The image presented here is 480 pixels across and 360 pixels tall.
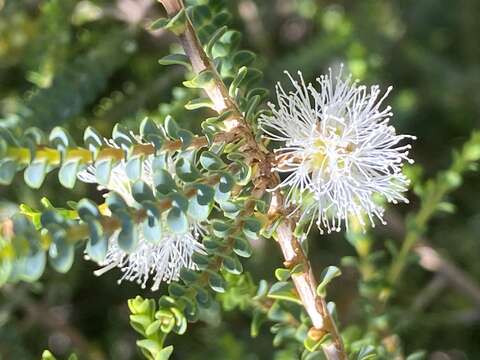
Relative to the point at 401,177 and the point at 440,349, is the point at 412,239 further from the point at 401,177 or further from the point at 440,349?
the point at 440,349

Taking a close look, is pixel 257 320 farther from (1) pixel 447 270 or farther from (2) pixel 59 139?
(1) pixel 447 270

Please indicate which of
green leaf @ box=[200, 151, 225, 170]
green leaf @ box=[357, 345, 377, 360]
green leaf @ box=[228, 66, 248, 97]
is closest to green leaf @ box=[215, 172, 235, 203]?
green leaf @ box=[200, 151, 225, 170]

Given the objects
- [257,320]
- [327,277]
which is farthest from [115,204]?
[257,320]

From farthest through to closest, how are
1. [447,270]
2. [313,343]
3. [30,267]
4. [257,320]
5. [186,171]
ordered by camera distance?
[447,270]
[257,320]
[313,343]
[186,171]
[30,267]

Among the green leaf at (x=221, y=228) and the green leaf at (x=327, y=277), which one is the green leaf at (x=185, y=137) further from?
the green leaf at (x=327, y=277)

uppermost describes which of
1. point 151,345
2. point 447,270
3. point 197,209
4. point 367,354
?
point 197,209

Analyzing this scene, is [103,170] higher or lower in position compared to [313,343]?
higher

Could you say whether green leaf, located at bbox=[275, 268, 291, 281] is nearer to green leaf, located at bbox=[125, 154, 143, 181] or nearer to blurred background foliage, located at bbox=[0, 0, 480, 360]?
green leaf, located at bbox=[125, 154, 143, 181]

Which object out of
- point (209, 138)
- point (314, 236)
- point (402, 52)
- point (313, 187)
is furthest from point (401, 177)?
point (402, 52)
